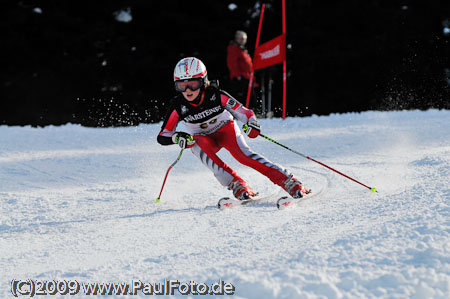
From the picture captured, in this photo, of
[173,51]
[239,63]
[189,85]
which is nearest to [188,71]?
[189,85]

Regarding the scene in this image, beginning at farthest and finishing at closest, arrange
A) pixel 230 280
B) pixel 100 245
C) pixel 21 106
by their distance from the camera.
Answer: pixel 21 106 → pixel 100 245 → pixel 230 280

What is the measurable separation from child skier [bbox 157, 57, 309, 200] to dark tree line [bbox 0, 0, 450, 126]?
311 inches

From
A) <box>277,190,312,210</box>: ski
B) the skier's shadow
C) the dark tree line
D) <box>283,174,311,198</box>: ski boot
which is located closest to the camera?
<box>277,190,312,210</box>: ski

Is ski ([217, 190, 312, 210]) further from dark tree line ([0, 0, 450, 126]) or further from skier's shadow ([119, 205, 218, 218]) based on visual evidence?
dark tree line ([0, 0, 450, 126])

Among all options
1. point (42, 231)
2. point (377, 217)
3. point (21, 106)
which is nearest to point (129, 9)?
point (21, 106)

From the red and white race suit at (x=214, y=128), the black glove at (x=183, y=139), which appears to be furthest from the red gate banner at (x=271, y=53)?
the black glove at (x=183, y=139)

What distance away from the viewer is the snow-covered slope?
2.10 meters

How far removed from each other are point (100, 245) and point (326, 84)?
1146cm

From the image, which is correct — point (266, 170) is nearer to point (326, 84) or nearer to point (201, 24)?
point (201, 24)

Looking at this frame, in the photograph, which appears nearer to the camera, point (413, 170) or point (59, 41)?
point (413, 170)

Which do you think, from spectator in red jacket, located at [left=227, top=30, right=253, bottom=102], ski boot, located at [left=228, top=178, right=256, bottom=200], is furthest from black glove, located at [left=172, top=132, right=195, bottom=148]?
spectator in red jacket, located at [left=227, top=30, right=253, bottom=102]

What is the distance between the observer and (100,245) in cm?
292

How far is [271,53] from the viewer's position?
29.7ft

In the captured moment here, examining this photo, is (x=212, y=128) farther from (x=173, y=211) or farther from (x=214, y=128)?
(x=173, y=211)
